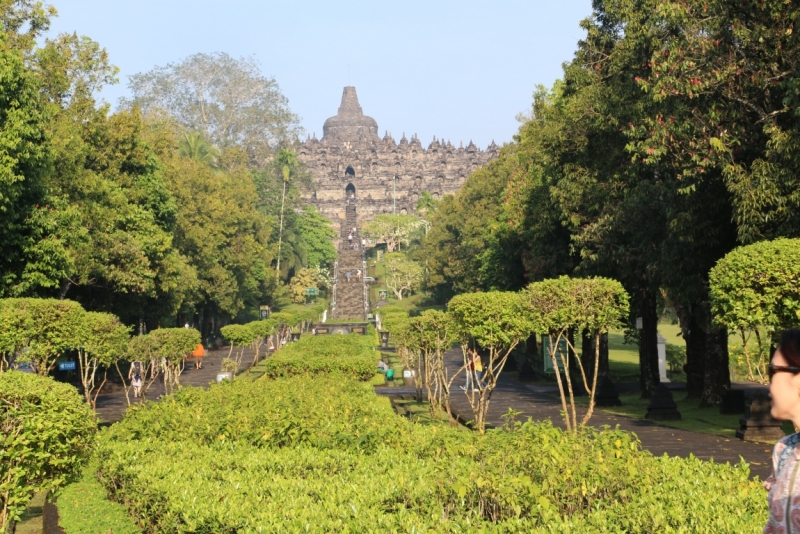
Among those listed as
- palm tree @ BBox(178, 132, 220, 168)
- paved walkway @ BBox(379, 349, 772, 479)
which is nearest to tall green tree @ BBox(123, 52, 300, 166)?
palm tree @ BBox(178, 132, 220, 168)

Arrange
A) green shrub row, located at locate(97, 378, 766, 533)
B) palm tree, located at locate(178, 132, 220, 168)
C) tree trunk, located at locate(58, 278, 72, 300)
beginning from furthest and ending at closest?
palm tree, located at locate(178, 132, 220, 168), tree trunk, located at locate(58, 278, 72, 300), green shrub row, located at locate(97, 378, 766, 533)

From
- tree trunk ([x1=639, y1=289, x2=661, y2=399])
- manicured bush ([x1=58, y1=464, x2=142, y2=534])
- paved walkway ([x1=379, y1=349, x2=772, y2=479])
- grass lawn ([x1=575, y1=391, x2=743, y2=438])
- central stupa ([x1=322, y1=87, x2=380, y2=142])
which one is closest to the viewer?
manicured bush ([x1=58, y1=464, x2=142, y2=534])

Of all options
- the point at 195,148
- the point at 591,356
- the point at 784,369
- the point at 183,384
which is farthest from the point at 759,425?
the point at 195,148

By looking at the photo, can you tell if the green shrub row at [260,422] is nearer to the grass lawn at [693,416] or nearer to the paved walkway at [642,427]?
the paved walkway at [642,427]

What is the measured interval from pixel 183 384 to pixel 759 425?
70.3ft

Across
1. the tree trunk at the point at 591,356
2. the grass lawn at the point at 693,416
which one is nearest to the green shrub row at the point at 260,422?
the grass lawn at the point at 693,416

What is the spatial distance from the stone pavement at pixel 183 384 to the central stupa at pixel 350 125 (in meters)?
71.2

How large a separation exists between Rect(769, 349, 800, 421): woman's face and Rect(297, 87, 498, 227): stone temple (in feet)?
357

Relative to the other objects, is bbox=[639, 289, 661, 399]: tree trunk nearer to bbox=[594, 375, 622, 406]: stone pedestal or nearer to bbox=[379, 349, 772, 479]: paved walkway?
bbox=[594, 375, 622, 406]: stone pedestal

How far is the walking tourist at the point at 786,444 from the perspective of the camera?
356 centimetres

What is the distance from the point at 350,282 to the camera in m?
85.4

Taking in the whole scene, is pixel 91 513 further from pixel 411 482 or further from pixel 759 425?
pixel 759 425

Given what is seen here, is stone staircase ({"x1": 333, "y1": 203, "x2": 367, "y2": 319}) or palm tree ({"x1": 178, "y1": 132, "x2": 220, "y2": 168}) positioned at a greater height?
palm tree ({"x1": 178, "y1": 132, "x2": 220, "y2": 168})

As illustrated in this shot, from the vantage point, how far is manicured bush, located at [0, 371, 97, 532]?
7668mm
